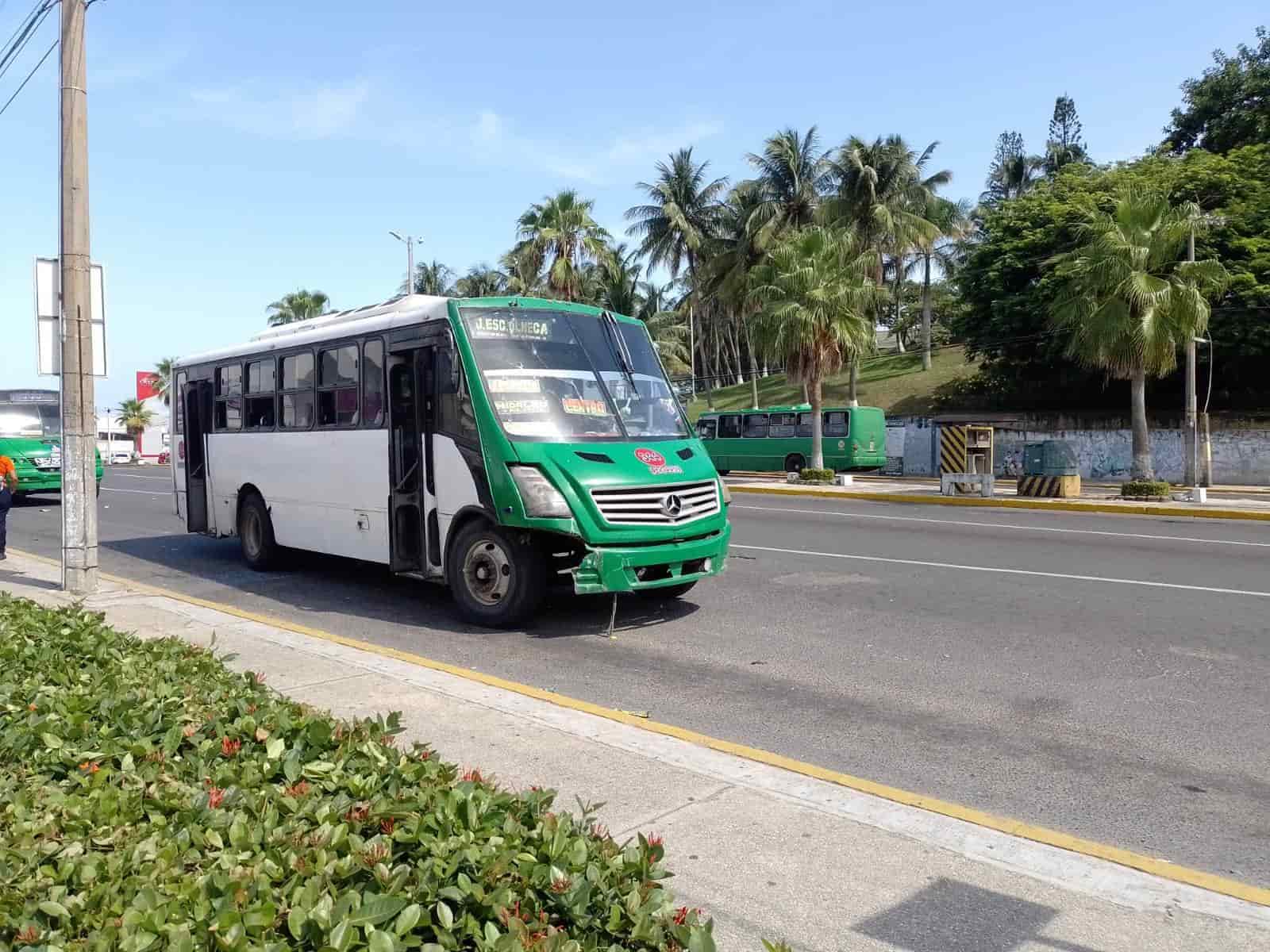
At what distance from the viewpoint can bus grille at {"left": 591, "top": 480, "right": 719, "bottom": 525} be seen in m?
7.96

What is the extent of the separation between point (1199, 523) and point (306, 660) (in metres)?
17.4

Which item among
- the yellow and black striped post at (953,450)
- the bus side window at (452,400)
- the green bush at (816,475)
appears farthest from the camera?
the green bush at (816,475)

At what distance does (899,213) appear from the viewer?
151 feet

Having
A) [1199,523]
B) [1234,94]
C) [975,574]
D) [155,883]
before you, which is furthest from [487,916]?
[1234,94]

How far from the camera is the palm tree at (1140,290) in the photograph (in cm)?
2377

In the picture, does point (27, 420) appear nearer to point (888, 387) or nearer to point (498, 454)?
point (498, 454)

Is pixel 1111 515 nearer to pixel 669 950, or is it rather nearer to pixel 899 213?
pixel 669 950

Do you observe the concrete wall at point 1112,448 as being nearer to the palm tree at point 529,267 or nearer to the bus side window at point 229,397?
the palm tree at point 529,267

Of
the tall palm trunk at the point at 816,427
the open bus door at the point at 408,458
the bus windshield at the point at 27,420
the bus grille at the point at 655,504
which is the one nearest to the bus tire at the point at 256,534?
the open bus door at the point at 408,458

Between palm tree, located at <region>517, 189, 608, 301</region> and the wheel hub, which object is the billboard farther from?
the wheel hub

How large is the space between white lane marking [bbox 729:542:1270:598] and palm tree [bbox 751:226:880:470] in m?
17.2

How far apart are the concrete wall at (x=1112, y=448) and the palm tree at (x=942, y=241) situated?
11.6 metres

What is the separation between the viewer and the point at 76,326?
950cm

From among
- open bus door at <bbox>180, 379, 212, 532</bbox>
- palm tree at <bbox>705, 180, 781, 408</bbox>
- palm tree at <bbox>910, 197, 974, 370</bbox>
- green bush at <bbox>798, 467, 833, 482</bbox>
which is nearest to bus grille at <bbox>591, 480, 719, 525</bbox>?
open bus door at <bbox>180, 379, 212, 532</bbox>
